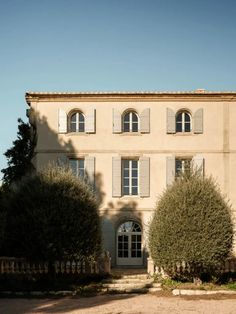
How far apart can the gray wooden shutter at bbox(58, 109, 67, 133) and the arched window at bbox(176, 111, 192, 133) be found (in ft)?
18.3

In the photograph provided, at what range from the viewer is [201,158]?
2194 centimetres

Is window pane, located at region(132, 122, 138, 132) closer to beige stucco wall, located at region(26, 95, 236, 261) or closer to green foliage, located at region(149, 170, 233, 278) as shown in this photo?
beige stucco wall, located at region(26, 95, 236, 261)

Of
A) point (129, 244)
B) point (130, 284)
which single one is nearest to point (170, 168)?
point (129, 244)

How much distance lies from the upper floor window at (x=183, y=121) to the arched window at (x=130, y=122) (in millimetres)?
2054

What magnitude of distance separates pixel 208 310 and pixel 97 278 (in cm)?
561

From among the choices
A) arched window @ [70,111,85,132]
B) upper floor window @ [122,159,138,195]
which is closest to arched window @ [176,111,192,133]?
upper floor window @ [122,159,138,195]

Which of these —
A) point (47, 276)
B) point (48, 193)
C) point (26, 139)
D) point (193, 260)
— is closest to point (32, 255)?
point (47, 276)

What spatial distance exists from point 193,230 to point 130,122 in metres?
7.88

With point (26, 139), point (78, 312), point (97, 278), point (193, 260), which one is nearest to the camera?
point (78, 312)

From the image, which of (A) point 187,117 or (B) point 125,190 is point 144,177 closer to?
(B) point 125,190

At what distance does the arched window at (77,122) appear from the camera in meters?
22.4

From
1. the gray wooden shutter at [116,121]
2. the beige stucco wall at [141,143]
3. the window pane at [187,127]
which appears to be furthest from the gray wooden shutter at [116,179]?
the window pane at [187,127]

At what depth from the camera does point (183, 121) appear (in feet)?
73.6

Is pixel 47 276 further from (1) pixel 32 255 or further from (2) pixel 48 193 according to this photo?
(2) pixel 48 193
